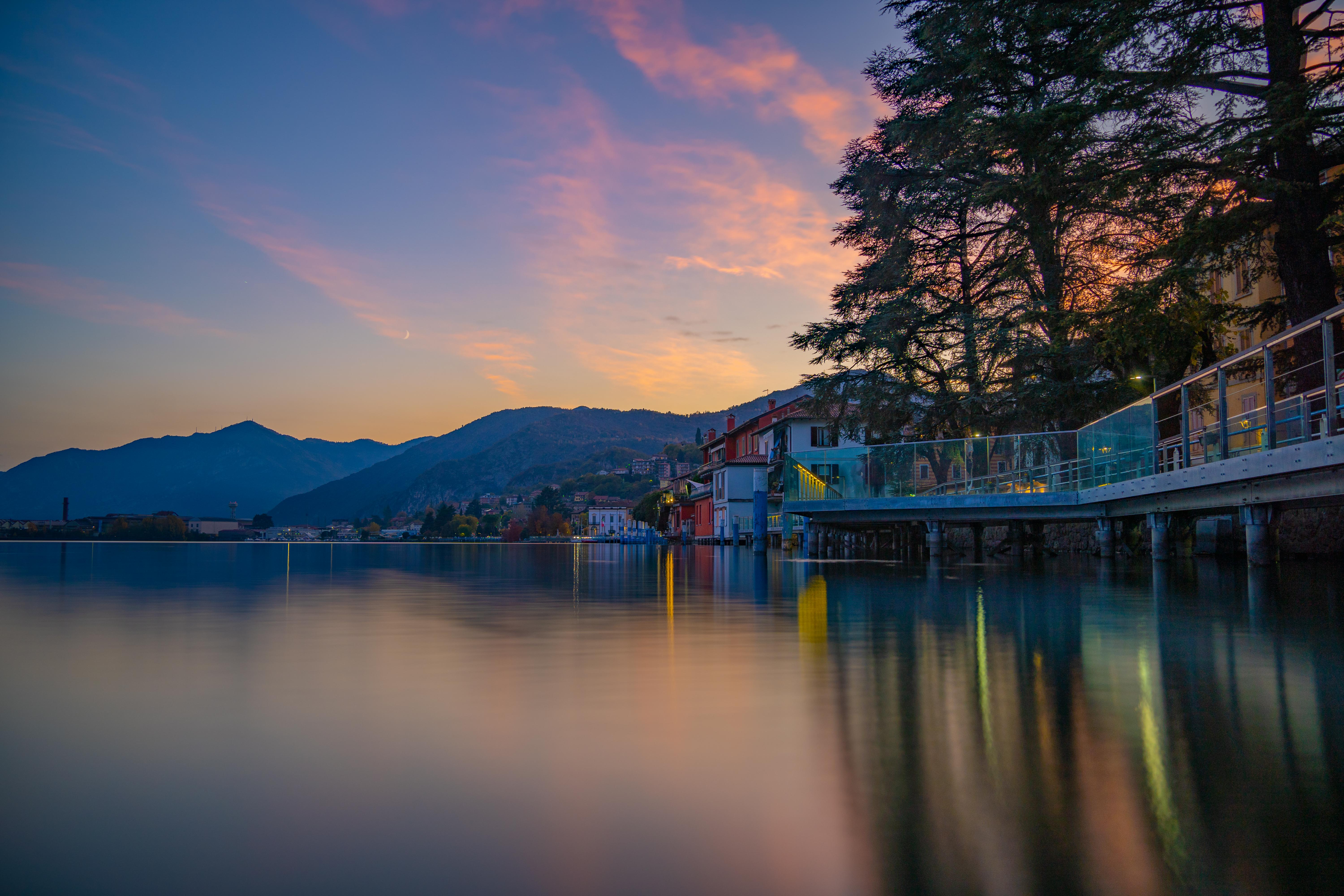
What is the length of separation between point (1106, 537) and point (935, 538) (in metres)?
4.33

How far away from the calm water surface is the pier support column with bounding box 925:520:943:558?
14.9 metres

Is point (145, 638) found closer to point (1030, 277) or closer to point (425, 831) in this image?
point (425, 831)

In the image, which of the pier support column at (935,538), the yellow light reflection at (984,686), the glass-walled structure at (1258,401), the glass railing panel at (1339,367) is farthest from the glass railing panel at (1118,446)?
the yellow light reflection at (984,686)

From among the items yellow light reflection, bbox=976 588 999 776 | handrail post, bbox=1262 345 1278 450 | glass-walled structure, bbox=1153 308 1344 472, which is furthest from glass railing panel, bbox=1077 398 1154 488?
yellow light reflection, bbox=976 588 999 776

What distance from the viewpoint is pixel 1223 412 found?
12.7 m

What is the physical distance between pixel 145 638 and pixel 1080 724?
19.1ft

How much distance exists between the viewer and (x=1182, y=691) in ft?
12.9

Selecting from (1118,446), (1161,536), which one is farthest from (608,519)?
(1161,536)

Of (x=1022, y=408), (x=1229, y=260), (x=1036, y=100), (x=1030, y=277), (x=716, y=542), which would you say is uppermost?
(x=1036, y=100)

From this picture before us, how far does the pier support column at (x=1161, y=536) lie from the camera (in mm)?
15773

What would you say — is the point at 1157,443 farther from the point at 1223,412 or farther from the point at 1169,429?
the point at 1223,412

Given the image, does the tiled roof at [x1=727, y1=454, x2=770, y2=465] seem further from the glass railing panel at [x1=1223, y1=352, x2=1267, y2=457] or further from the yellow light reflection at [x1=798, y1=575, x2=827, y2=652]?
the yellow light reflection at [x1=798, y1=575, x2=827, y2=652]

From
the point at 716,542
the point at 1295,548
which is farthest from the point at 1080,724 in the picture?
the point at 716,542

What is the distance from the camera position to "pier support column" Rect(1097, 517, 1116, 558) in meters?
18.5
